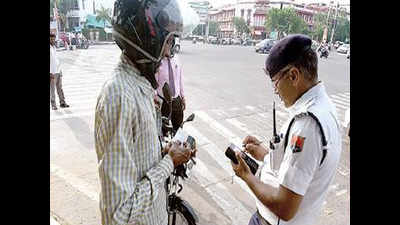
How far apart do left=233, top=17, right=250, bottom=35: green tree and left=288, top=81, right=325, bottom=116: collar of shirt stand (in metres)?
72.2

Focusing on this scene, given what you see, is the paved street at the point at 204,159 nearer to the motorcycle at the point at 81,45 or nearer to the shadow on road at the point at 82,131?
the shadow on road at the point at 82,131

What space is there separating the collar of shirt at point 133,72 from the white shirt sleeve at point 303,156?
2.37 ft

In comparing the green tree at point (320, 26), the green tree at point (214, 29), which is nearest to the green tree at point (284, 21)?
the green tree at point (320, 26)

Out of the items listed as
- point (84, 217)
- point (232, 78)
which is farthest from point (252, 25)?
point (84, 217)

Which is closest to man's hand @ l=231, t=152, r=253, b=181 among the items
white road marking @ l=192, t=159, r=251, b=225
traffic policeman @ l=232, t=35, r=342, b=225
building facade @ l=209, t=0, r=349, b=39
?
traffic policeman @ l=232, t=35, r=342, b=225

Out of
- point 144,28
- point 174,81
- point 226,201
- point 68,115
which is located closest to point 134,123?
point 144,28

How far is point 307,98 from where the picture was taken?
1.36 m

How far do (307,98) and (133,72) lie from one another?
86 centimetres

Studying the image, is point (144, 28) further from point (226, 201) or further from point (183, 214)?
point (226, 201)

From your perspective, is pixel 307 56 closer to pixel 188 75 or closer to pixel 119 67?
pixel 119 67

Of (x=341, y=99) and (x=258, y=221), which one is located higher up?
(x=341, y=99)

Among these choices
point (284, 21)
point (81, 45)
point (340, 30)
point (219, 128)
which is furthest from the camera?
point (340, 30)

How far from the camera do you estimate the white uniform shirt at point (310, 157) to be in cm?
123
